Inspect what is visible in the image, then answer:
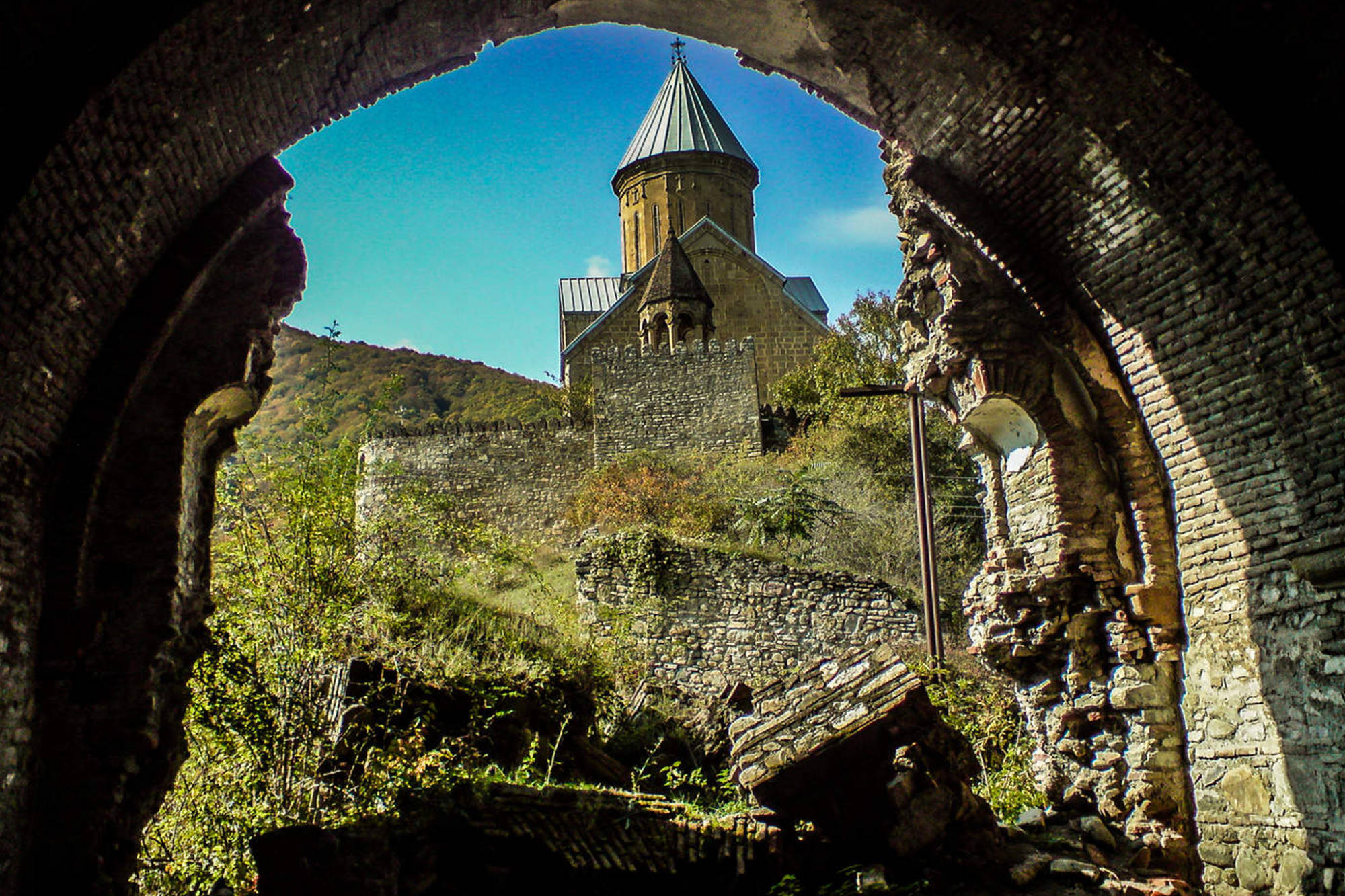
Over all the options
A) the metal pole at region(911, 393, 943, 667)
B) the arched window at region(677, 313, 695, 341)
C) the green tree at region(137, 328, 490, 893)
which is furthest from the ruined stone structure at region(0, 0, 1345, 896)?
the arched window at region(677, 313, 695, 341)

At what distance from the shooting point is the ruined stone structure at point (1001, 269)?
13.7 feet

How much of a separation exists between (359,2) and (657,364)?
2548 cm

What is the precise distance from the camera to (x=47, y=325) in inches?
163

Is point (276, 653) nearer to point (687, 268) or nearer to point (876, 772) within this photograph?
point (876, 772)

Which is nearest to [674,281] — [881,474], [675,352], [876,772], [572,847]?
[675,352]

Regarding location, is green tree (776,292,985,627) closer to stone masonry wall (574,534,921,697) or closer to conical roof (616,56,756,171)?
stone masonry wall (574,534,921,697)

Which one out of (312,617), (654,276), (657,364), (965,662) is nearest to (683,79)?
(654,276)

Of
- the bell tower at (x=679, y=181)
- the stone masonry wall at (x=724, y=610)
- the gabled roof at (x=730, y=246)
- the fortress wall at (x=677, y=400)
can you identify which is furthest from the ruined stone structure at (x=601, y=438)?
the bell tower at (x=679, y=181)

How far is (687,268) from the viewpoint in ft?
119

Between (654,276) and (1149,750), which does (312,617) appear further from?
(654,276)

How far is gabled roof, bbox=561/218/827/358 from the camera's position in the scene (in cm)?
3897

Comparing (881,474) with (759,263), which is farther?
(759,263)

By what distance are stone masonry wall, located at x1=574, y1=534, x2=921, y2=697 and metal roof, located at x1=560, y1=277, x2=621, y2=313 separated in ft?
90.1

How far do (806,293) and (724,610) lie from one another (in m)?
29.1
